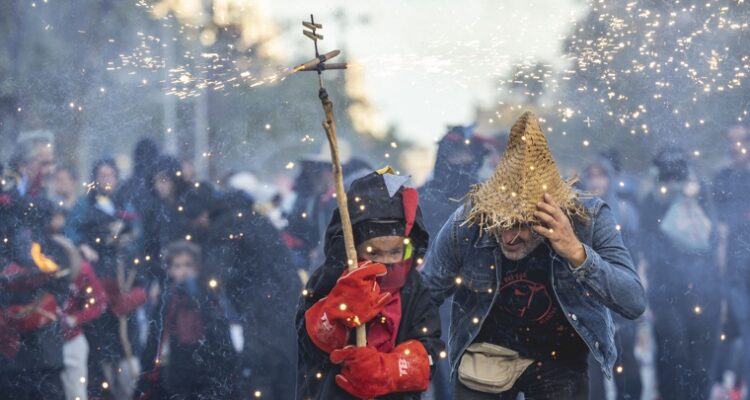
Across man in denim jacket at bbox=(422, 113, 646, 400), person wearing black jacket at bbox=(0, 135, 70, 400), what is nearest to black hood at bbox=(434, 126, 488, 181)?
person wearing black jacket at bbox=(0, 135, 70, 400)

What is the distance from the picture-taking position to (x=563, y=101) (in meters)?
7.95

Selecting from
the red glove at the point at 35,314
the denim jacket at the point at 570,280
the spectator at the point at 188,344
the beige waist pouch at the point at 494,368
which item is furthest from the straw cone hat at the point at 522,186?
the red glove at the point at 35,314

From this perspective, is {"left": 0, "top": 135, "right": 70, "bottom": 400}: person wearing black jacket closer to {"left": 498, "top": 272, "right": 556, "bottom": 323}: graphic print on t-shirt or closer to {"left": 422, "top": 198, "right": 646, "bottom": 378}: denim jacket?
{"left": 422, "top": 198, "right": 646, "bottom": 378}: denim jacket

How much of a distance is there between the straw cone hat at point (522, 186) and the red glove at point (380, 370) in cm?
62

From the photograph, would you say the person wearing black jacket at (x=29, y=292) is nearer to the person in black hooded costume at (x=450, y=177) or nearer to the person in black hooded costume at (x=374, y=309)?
the person in black hooded costume at (x=450, y=177)

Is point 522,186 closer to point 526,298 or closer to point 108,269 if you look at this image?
point 526,298

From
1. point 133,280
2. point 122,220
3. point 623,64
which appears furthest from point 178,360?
point 623,64

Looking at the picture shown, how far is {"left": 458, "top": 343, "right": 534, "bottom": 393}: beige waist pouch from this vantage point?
13.0 feet

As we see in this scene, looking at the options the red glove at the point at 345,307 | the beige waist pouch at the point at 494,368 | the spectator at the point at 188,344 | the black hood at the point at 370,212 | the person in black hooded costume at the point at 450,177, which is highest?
the black hood at the point at 370,212

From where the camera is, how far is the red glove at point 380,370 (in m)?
3.54

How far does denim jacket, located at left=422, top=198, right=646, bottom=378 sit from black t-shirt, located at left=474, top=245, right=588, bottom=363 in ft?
0.14

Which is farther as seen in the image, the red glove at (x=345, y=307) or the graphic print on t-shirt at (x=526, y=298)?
the graphic print on t-shirt at (x=526, y=298)

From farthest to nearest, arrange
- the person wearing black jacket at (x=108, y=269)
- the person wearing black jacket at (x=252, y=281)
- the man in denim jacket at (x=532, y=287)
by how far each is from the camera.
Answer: the person wearing black jacket at (x=252, y=281), the person wearing black jacket at (x=108, y=269), the man in denim jacket at (x=532, y=287)

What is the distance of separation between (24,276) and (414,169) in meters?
3.11
